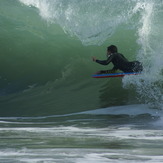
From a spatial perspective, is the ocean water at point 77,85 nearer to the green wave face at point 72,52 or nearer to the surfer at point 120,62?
the green wave face at point 72,52

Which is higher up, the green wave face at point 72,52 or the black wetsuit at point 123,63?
the green wave face at point 72,52

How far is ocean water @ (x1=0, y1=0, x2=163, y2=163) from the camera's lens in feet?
19.7

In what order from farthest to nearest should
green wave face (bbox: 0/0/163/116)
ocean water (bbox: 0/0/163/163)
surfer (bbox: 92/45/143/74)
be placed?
green wave face (bbox: 0/0/163/116) < surfer (bbox: 92/45/143/74) < ocean water (bbox: 0/0/163/163)

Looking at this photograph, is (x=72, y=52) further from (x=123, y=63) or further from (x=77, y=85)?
(x=123, y=63)

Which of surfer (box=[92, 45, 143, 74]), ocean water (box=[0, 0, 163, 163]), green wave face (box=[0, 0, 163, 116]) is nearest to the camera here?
ocean water (box=[0, 0, 163, 163])

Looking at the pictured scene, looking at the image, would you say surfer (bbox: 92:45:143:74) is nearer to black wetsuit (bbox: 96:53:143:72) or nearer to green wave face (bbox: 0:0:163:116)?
black wetsuit (bbox: 96:53:143:72)

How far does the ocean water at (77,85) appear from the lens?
19.7ft

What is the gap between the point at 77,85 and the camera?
1220 cm

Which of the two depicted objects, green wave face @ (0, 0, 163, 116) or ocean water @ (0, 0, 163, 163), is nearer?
ocean water @ (0, 0, 163, 163)

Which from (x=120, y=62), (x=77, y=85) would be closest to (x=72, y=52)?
(x=77, y=85)

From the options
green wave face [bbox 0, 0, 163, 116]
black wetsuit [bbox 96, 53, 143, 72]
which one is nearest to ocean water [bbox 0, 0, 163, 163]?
green wave face [bbox 0, 0, 163, 116]

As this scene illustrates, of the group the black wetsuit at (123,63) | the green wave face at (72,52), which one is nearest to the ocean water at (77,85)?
the green wave face at (72,52)

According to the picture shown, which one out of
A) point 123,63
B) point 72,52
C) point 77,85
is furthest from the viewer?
point 72,52

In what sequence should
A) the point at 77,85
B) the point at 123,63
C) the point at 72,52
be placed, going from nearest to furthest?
1. the point at 123,63
2. the point at 77,85
3. the point at 72,52
